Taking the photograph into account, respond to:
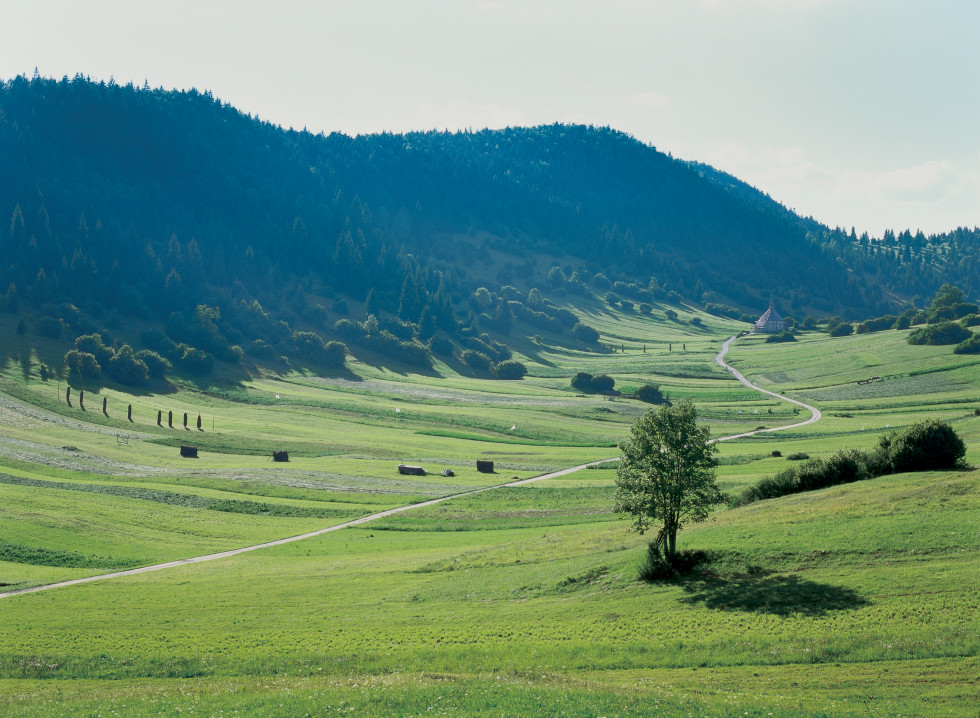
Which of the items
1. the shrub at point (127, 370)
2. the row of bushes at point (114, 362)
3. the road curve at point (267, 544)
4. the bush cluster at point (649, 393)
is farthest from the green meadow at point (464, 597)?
the bush cluster at point (649, 393)

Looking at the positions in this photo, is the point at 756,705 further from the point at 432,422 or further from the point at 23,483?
the point at 432,422

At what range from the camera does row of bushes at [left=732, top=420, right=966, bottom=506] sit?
55969mm

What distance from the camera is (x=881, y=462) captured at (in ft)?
192

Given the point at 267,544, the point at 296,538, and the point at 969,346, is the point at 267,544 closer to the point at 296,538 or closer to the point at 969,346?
the point at 296,538

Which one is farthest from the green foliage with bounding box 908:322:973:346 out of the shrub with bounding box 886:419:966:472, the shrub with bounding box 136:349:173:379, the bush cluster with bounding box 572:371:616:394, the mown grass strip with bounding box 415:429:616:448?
the shrub with bounding box 136:349:173:379

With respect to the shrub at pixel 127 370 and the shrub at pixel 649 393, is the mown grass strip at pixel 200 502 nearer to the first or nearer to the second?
the shrub at pixel 127 370

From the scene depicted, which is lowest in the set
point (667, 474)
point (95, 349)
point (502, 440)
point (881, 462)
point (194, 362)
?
point (502, 440)

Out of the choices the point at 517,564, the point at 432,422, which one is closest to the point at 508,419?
the point at 432,422

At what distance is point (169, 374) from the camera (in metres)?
178

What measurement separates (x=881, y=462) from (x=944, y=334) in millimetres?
155524

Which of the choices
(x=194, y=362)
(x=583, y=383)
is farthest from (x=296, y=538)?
(x=583, y=383)

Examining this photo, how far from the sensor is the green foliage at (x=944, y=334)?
608 feet

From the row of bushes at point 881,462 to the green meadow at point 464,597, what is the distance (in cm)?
414

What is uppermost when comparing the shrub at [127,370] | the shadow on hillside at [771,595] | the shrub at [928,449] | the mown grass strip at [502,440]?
the shrub at [928,449]
